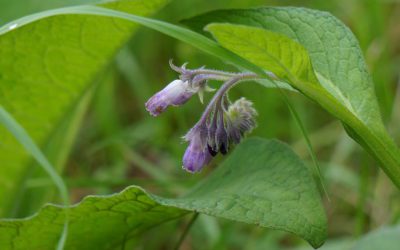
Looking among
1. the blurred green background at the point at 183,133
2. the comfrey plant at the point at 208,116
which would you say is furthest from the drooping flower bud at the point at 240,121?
the blurred green background at the point at 183,133

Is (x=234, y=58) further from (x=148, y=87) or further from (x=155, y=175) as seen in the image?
(x=148, y=87)

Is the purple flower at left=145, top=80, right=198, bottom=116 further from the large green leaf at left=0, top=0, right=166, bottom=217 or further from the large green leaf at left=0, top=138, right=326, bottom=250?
the large green leaf at left=0, top=0, right=166, bottom=217

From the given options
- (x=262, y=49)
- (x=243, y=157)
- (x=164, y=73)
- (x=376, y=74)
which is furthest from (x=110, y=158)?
(x=262, y=49)

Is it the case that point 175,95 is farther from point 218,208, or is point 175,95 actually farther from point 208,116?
point 218,208

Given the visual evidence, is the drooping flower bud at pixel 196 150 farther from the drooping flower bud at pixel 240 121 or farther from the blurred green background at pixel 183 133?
the blurred green background at pixel 183 133

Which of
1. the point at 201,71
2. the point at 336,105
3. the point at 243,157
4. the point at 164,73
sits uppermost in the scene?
the point at 201,71

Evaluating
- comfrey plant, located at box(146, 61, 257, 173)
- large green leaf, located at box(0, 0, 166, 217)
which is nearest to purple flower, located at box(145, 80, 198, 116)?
comfrey plant, located at box(146, 61, 257, 173)
